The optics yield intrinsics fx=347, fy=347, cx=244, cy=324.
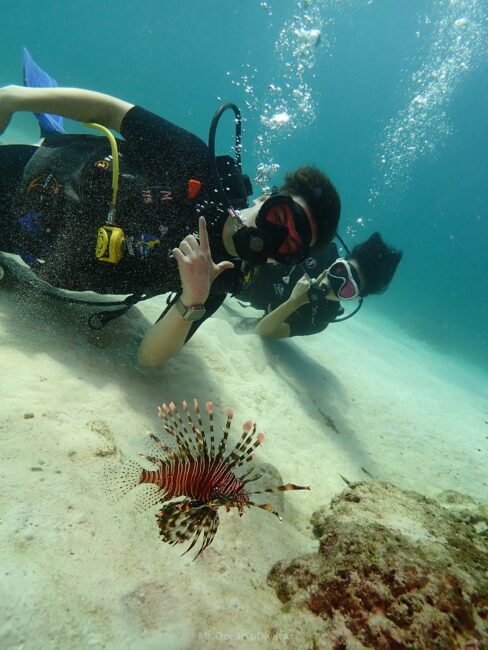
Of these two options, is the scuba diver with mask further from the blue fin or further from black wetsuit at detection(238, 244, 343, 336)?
black wetsuit at detection(238, 244, 343, 336)

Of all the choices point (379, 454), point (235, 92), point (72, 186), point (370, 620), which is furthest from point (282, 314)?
point (235, 92)

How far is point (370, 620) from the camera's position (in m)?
1.38

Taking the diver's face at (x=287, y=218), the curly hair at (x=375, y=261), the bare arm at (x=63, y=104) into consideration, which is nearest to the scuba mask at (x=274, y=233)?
the diver's face at (x=287, y=218)

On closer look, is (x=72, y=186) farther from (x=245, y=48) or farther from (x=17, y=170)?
(x=245, y=48)

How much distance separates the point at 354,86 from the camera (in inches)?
1944

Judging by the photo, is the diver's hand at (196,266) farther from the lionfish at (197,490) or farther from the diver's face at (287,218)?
the lionfish at (197,490)

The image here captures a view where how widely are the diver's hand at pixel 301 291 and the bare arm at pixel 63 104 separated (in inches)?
116

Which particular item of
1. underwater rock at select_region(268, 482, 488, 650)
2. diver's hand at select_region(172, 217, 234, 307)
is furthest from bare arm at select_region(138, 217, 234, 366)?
underwater rock at select_region(268, 482, 488, 650)

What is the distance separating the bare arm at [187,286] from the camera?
8.29 ft

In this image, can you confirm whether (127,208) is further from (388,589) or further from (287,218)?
(388,589)

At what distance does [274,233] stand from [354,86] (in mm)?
59251

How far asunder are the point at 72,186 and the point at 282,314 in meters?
3.31

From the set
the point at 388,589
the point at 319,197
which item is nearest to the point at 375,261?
the point at 319,197

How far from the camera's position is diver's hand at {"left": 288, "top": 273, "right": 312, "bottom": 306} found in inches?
194
